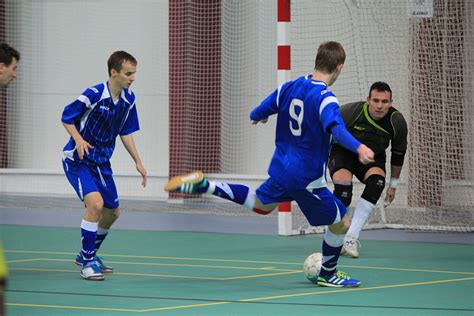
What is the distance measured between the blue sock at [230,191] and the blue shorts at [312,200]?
0.12 meters

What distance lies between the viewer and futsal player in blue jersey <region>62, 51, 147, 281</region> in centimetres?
762

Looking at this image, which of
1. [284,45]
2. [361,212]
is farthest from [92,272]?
[284,45]

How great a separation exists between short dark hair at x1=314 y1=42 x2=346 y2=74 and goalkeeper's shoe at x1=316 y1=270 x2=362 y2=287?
55.7 inches

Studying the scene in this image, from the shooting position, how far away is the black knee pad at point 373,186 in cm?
934

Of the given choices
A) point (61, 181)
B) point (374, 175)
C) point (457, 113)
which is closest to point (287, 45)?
point (374, 175)

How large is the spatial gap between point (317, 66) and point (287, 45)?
3.64 metres

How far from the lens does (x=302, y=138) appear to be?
6.96 m

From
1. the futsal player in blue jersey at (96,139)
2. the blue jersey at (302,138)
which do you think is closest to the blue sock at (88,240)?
the futsal player in blue jersey at (96,139)

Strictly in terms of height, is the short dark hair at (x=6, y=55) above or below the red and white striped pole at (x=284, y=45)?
below

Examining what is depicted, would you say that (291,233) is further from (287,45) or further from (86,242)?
(86,242)

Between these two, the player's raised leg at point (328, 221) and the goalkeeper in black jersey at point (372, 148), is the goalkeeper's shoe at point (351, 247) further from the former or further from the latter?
the player's raised leg at point (328, 221)

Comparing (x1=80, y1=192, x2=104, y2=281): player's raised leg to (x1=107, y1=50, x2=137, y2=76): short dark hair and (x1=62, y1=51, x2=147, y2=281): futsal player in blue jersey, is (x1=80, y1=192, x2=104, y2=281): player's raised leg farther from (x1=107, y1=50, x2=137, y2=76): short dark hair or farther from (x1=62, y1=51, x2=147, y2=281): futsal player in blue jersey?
(x1=107, y1=50, x2=137, y2=76): short dark hair

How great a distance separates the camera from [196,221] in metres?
12.8

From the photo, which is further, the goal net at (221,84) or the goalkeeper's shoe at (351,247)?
the goal net at (221,84)
